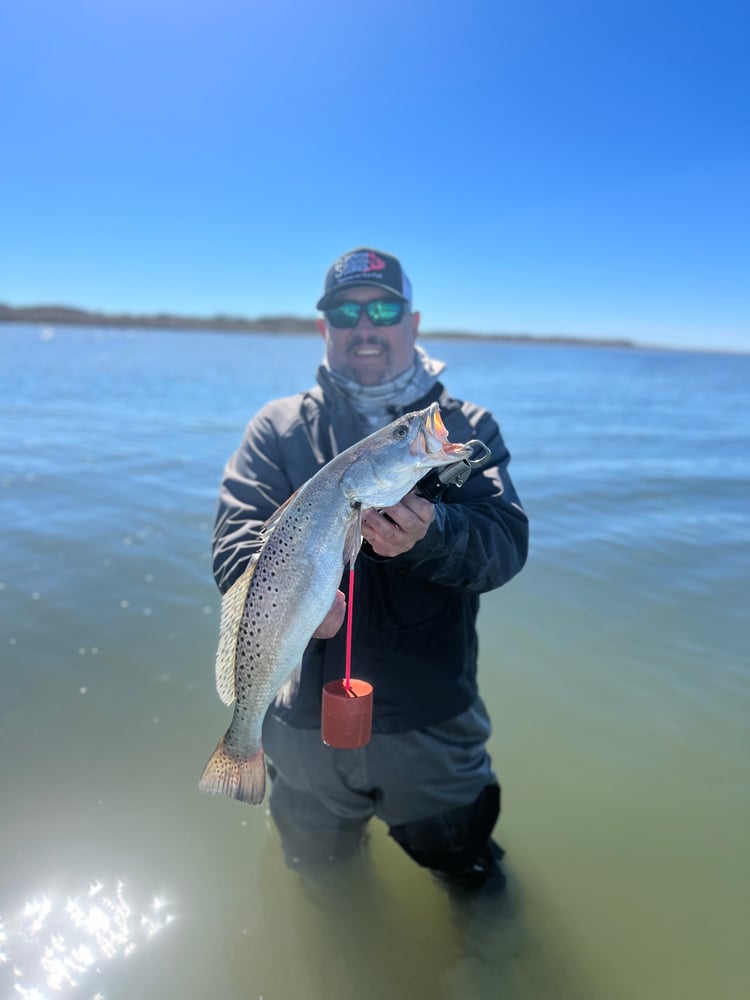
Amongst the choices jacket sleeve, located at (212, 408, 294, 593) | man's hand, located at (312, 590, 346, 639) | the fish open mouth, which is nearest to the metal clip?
the fish open mouth

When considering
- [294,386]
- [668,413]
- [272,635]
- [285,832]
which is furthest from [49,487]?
[668,413]

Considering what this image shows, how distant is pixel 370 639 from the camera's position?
368 centimetres

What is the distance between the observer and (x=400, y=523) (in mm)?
2908

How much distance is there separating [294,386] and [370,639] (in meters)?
30.1

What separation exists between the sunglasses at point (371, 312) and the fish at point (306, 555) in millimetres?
1578

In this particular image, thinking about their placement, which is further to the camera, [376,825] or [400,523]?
[376,825]

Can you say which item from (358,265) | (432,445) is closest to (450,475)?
(432,445)

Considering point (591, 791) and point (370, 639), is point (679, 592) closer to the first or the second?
point (591, 791)

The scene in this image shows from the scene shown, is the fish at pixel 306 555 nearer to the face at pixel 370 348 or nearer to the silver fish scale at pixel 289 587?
the silver fish scale at pixel 289 587

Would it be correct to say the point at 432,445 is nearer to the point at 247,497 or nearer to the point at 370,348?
the point at 247,497

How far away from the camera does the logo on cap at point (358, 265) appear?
419cm

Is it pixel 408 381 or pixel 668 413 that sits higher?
pixel 408 381

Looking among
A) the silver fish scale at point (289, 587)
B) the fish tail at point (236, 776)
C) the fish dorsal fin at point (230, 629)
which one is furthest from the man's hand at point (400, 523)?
the fish tail at point (236, 776)

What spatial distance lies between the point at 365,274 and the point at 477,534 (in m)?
2.02
